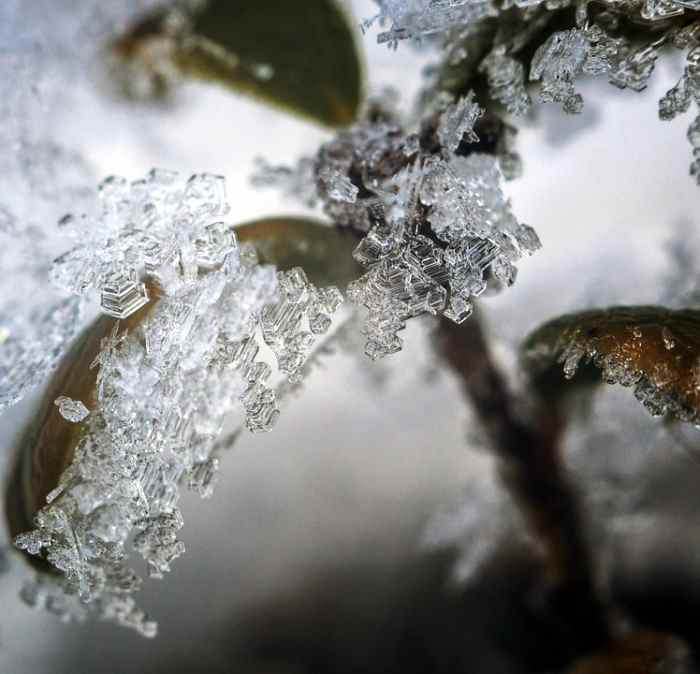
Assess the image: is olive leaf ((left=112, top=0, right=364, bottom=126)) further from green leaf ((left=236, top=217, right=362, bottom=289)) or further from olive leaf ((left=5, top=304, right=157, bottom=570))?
olive leaf ((left=5, top=304, right=157, bottom=570))

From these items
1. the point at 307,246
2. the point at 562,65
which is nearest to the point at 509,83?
the point at 562,65

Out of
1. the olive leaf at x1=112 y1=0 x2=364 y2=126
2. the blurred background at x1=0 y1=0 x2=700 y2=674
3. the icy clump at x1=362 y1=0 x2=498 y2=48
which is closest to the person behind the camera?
the icy clump at x1=362 y1=0 x2=498 y2=48

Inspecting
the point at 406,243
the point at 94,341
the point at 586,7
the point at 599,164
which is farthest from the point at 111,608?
the point at 599,164

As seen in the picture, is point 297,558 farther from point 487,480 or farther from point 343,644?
point 487,480

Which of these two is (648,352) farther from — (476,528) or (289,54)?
(476,528)

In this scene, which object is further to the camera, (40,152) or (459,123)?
(40,152)

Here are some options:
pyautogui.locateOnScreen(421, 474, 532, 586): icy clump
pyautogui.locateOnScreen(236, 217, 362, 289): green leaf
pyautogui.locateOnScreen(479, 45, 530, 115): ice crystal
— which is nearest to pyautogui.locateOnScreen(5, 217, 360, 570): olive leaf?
pyautogui.locateOnScreen(236, 217, 362, 289): green leaf
